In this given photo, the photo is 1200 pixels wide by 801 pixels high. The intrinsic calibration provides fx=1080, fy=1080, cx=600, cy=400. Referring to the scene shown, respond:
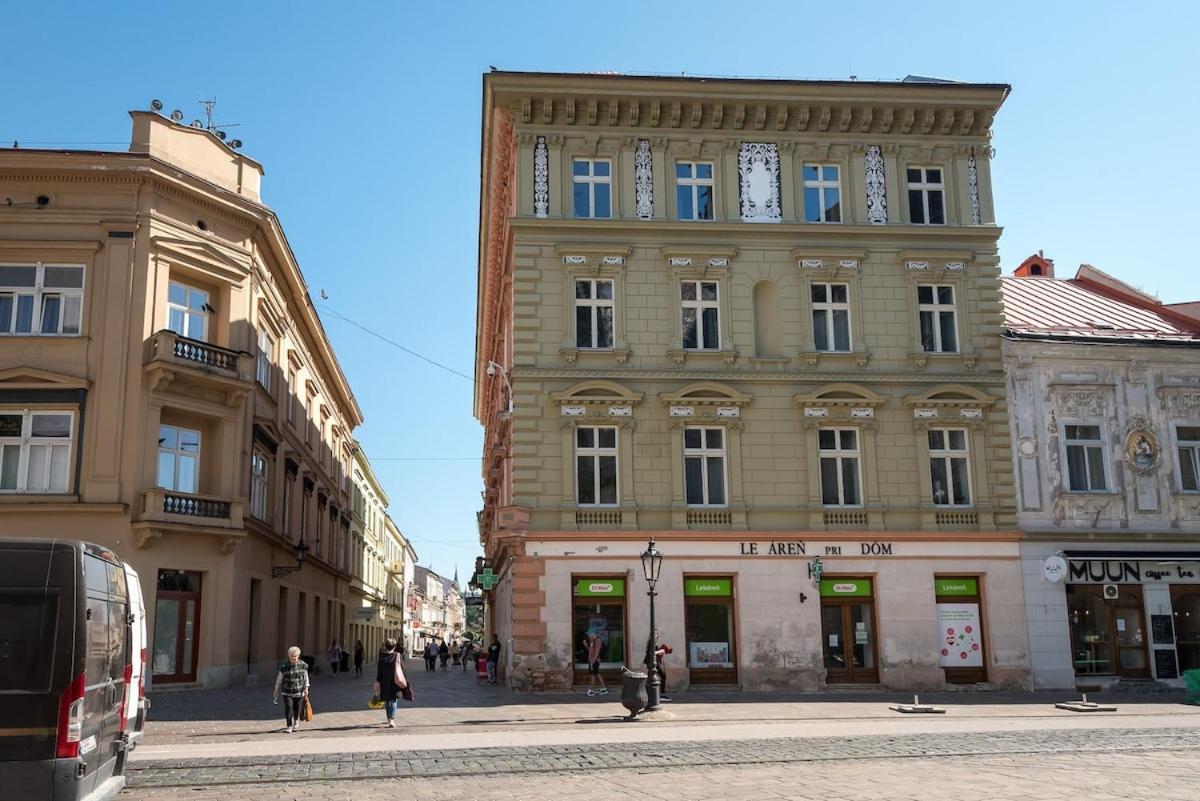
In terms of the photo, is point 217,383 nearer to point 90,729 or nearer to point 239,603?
point 239,603

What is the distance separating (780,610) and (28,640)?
2166 centimetres

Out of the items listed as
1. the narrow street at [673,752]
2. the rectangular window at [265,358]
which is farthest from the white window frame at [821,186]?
the rectangular window at [265,358]

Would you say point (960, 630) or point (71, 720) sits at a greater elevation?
point (960, 630)

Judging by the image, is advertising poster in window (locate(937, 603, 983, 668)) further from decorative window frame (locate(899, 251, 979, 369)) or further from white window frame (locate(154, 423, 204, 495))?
white window frame (locate(154, 423, 204, 495))

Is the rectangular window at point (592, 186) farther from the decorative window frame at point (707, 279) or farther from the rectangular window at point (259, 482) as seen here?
the rectangular window at point (259, 482)

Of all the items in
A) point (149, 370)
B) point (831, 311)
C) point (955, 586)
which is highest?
point (831, 311)

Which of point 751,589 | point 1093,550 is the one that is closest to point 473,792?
point 751,589

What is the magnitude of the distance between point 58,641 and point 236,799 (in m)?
3.96

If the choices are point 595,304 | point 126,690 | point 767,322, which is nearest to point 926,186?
point 767,322

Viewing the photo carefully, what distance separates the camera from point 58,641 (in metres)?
9.18

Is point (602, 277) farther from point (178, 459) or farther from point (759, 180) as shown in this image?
point (178, 459)

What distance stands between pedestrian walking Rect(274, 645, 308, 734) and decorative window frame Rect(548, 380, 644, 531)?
375 inches

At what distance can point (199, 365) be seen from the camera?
1173 inches

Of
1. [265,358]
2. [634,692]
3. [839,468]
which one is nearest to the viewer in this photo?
[634,692]
